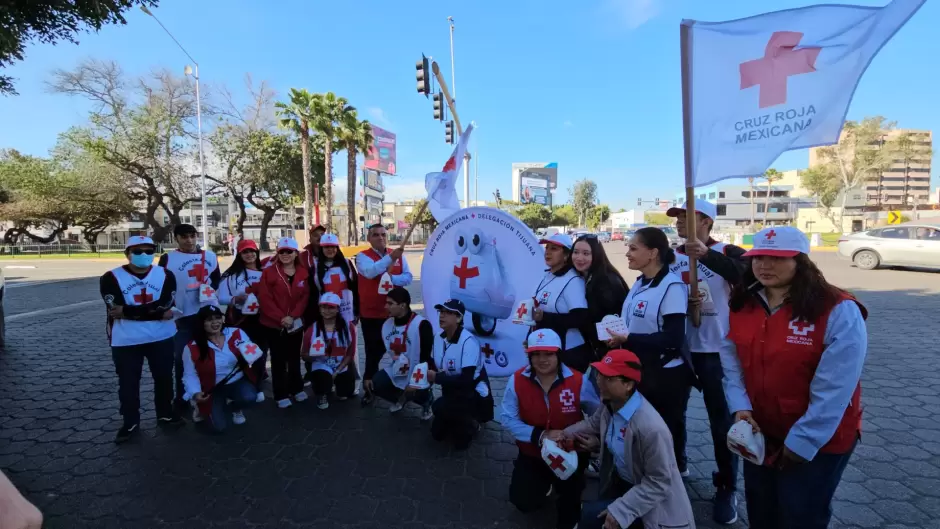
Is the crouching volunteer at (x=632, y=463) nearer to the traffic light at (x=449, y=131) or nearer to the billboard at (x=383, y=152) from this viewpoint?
the traffic light at (x=449, y=131)

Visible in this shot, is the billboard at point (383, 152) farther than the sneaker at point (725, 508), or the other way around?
the billboard at point (383, 152)

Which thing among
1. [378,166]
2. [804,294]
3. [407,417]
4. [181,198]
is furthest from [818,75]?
[378,166]

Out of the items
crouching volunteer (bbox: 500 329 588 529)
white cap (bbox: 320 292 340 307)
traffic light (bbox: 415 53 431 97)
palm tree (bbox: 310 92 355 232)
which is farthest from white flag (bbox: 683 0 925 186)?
palm tree (bbox: 310 92 355 232)

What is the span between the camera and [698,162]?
255cm

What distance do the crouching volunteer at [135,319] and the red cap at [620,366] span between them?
365cm

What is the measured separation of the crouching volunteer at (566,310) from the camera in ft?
11.0

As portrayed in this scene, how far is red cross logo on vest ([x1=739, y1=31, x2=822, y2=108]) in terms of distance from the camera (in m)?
2.29

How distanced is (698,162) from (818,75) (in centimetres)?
63

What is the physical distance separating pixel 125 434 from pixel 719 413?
4505 millimetres

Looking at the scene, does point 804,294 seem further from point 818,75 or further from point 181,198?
point 181,198

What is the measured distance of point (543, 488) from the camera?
9.66ft

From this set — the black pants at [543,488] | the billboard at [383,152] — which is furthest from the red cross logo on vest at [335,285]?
the billboard at [383,152]

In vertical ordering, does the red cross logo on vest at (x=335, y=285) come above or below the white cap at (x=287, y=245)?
below

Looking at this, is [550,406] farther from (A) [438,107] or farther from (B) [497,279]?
(A) [438,107]
